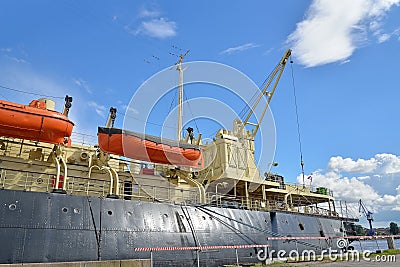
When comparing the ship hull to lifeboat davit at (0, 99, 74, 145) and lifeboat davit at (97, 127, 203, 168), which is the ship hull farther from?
lifeboat davit at (0, 99, 74, 145)

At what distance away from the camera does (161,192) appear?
17.8 m

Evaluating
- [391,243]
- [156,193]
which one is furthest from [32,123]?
[391,243]

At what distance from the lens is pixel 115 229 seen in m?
13.0

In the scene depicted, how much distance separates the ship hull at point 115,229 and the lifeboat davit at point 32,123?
8.73 feet

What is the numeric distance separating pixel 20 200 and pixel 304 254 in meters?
16.8

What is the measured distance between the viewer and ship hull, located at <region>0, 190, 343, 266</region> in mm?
11242

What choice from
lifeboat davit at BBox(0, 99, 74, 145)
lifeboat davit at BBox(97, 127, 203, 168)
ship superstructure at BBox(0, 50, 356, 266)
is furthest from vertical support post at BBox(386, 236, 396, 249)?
lifeboat davit at BBox(0, 99, 74, 145)

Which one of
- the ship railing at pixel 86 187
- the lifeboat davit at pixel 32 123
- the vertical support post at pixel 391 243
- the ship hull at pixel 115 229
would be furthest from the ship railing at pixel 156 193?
the vertical support post at pixel 391 243

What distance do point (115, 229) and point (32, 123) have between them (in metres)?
5.55

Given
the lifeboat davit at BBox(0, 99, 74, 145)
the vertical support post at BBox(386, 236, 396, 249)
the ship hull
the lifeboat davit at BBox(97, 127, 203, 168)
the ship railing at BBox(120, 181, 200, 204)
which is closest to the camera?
the ship hull

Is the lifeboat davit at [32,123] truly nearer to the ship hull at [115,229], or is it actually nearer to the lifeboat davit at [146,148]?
the lifeboat davit at [146,148]

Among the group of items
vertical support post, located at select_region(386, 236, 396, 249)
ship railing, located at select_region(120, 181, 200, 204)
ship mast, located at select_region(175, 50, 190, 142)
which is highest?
ship mast, located at select_region(175, 50, 190, 142)

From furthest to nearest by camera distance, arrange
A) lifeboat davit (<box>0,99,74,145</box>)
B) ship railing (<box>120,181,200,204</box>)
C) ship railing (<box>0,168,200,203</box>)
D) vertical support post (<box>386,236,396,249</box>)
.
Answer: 1. vertical support post (<box>386,236,396,249</box>)
2. ship railing (<box>120,181,200,204</box>)
3. ship railing (<box>0,168,200,203</box>)
4. lifeboat davit (<box>0,99,74,145</box>)

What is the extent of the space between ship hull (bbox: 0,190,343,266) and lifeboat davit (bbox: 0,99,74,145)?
105 inches
